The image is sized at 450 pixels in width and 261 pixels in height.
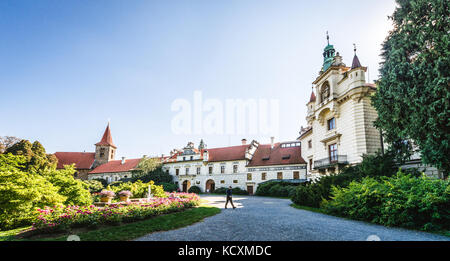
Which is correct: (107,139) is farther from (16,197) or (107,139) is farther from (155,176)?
(16,197)

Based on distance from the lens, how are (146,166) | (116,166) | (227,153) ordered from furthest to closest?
(116,166) → (227,153) → (146,166)

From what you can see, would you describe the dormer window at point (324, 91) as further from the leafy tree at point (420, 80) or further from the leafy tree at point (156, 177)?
the leafy tree at point (156, 177)

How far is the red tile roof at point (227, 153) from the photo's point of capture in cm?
4072

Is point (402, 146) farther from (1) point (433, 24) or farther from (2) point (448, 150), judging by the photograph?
(1) point (433, 24)

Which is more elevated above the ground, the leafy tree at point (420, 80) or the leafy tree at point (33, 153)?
the leafy tree at point (420, 80)

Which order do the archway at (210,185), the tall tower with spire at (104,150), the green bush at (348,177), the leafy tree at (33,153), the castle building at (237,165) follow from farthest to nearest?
the tall tower with spire at (104,150) < the archway at (210,185) < the castle building at (237,165) < the leafy tree at (33,153) < the green bush at (348,177)

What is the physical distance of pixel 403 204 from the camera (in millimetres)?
7949

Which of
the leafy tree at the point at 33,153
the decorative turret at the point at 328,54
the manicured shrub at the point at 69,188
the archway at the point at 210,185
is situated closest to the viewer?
the manicured shrub at the point at 69,188

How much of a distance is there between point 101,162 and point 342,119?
197ft

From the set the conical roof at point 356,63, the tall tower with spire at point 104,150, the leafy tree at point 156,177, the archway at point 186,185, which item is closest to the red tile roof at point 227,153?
the archway at point 186,185

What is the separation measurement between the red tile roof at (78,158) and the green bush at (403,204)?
208 feet

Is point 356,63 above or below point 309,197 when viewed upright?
above

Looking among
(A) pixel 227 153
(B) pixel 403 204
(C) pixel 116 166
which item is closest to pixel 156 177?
(A) pixel 227 153
